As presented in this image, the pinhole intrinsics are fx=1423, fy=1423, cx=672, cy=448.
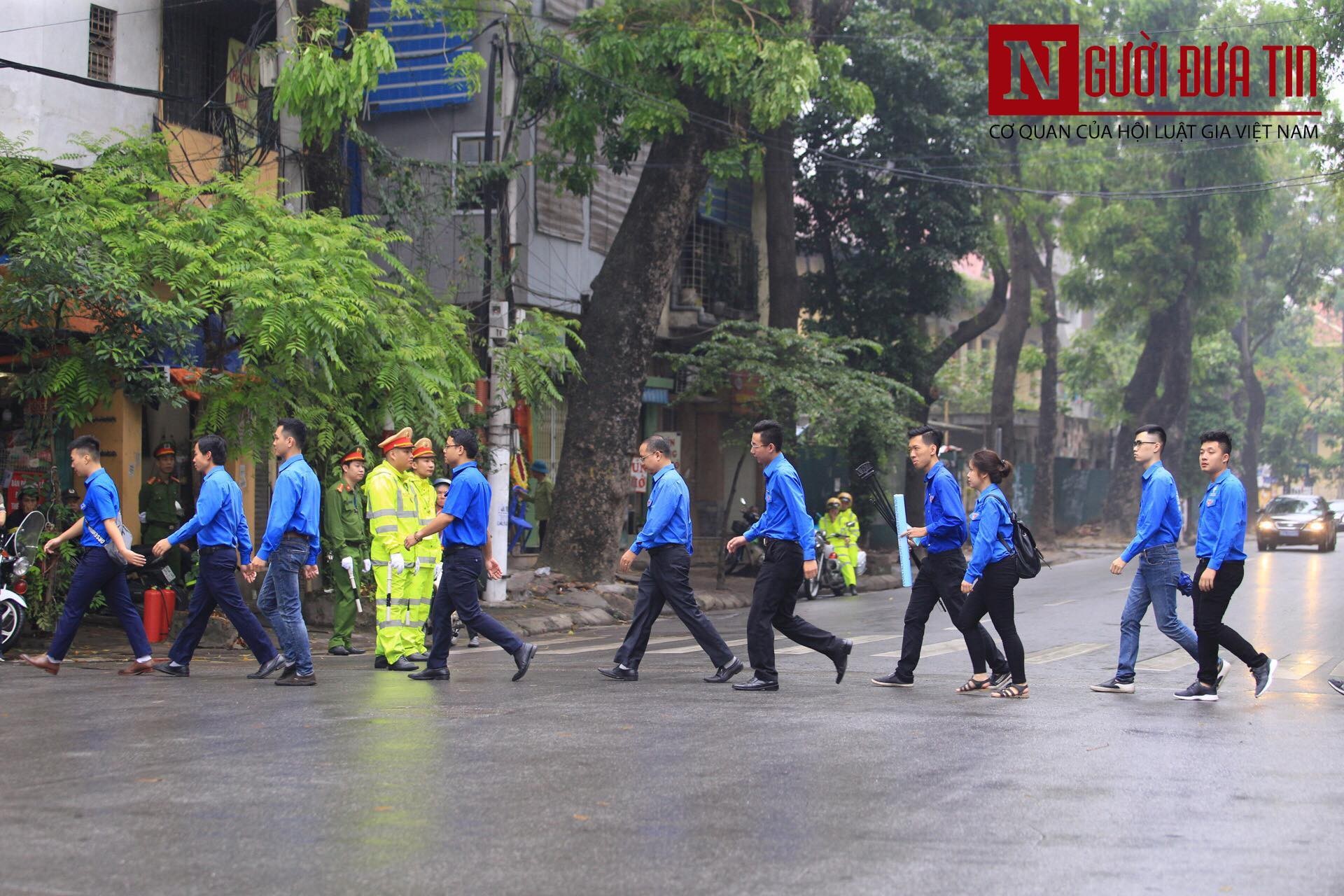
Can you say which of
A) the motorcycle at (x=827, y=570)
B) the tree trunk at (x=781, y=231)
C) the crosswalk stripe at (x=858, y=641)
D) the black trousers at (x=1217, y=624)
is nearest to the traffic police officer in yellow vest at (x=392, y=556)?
the crosswalk stripe at (x=858, y=641)

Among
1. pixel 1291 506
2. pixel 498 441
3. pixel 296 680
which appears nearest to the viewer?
pixel 296 680

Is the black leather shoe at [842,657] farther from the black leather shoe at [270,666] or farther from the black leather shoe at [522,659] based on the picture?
the black leather shoe at [270,666]

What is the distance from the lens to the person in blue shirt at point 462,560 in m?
10.3

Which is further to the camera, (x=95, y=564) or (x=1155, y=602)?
(x=95, y=564)

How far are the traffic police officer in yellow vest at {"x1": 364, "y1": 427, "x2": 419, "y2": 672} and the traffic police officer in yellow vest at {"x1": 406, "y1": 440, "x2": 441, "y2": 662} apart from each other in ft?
0.19

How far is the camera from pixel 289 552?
33.8 feet

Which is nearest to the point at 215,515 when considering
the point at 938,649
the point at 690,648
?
the point at 690,648

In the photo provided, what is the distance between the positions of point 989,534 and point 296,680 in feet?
16.4

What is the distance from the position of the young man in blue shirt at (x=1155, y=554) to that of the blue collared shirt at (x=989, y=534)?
80cm

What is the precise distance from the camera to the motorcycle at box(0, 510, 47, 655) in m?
12.2

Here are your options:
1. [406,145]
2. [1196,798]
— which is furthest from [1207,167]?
[1196,798]

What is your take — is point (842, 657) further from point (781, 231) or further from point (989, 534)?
point (781, 231)

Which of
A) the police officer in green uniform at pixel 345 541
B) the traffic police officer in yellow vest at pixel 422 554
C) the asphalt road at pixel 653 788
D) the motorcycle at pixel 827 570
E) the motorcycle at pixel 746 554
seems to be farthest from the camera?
the motorcycle at pixel 746 554

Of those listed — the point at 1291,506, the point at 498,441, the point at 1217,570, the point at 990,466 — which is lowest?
the point at 1291,506
